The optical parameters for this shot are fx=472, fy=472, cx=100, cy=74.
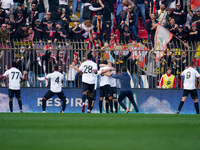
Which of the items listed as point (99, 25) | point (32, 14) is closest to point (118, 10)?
point (99, 25)

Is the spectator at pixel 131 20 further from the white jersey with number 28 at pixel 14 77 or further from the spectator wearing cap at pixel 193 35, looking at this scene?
the white jersey with number 28 at pixel 14 77

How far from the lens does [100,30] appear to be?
825 inches

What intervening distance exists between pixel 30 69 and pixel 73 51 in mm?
1815

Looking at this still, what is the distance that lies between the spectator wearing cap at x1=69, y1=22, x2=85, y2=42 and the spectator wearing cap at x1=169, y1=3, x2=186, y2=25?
427cm

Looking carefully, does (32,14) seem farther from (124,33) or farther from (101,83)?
(101,83)

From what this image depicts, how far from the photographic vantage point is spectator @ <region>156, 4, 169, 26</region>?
21312 millimetres

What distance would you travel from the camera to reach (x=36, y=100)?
744 inches

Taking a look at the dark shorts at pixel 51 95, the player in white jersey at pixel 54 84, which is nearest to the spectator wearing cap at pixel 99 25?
the player in white jersey at pixel 54 84

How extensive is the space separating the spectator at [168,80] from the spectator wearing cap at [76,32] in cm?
418

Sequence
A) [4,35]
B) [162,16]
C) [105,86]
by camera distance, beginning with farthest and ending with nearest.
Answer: [162,16] → [4,35] → [105,86]

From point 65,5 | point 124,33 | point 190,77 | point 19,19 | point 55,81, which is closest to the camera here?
point 190,77

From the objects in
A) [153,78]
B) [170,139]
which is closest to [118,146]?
[170,139]

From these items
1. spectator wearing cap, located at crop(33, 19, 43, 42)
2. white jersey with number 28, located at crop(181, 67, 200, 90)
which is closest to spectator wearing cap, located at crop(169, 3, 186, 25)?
white jersey with number 28, located at crop(181, 67, 200, 90)

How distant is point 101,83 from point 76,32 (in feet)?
12.2
